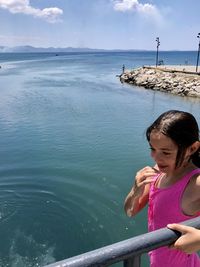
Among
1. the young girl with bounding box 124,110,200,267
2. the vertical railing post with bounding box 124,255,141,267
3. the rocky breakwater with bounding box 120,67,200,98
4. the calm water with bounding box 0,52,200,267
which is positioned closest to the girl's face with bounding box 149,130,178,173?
the young girl with bounding box 124,110,200,267

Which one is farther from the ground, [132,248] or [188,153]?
[188,153]

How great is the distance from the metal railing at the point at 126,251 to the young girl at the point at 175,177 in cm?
49

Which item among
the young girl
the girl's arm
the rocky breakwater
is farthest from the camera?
the rocky breakwater

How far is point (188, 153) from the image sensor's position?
106 inches

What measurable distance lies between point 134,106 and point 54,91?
1656 cm

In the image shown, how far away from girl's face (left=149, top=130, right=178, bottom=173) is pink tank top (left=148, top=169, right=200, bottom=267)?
159mm

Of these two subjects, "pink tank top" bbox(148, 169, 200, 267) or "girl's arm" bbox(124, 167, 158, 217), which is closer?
"pink tank top" bbox(148, 169, 200, 267)

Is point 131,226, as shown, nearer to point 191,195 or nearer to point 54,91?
point 191,195

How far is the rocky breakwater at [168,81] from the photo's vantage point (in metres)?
46.4

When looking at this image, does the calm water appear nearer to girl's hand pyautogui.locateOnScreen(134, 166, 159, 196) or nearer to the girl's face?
girl's hand pyautogui.locateOnScreen(134, 166, 159, 196)

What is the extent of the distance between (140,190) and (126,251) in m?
1.13

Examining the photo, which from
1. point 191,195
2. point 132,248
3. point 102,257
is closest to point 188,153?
point 191,195

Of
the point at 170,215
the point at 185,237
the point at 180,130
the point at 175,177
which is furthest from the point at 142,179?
the point at 185,237

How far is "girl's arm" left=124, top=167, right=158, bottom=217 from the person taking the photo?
9.62 feet
